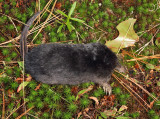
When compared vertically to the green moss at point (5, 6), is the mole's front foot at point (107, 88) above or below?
below

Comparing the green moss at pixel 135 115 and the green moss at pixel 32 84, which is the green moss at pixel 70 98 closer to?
the green moss at pixel 32 84

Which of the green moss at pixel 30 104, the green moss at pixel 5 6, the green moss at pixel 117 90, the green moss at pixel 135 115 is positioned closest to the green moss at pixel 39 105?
the green moss at pixel 30 104

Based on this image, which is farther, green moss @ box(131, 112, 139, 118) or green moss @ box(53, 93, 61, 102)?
green moss @ box(131, 112, 139, 118)

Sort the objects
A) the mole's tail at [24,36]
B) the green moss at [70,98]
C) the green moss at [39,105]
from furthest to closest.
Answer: the green moss at [70,98]
the green moss at [39,105]
the mole's tail at [24,36]

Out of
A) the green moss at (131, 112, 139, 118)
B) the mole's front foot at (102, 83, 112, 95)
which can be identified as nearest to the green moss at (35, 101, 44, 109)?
the mole's front foot at (102, 83, 112, 95)

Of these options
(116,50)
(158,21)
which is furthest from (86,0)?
(158,21)

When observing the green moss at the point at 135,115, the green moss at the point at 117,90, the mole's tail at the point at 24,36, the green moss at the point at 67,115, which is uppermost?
the mole's tail at the point at 24,36

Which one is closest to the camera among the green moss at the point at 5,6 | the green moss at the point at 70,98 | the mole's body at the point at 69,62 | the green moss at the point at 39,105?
the mole's body at the point at 69,62

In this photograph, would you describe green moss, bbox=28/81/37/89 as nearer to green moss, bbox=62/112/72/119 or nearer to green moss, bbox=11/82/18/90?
green moss, bbox=11/82/18/90
